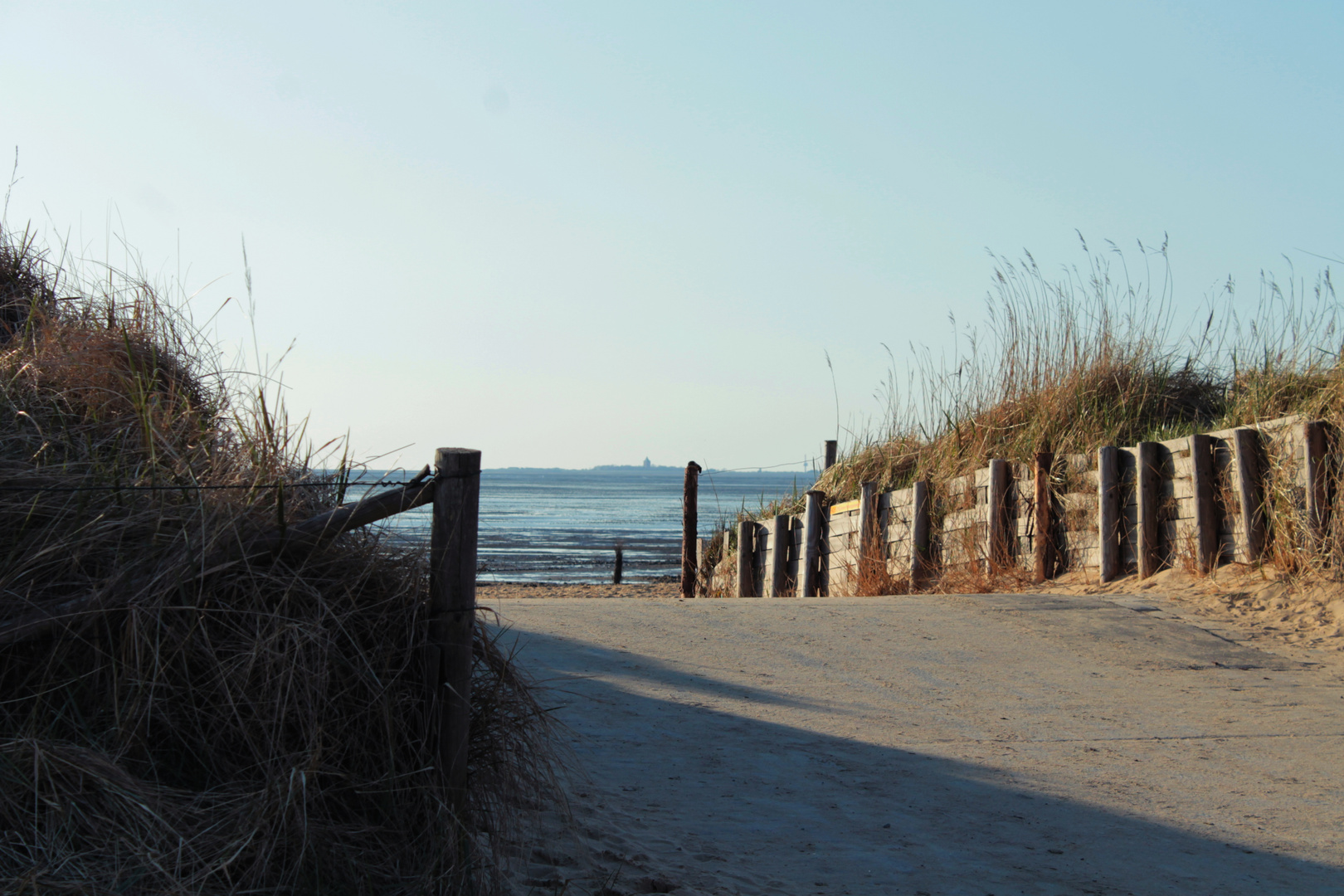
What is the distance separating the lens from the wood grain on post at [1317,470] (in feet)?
24.8

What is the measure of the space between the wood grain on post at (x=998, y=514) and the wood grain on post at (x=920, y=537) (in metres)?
0.92

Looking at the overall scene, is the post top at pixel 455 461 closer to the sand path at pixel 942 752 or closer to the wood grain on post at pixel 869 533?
the sand path at pixel 942 752

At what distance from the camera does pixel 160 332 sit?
4512 millimetres

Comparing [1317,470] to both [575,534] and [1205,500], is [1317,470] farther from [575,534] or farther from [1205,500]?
[575,534]

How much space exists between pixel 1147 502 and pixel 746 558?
23.1ft

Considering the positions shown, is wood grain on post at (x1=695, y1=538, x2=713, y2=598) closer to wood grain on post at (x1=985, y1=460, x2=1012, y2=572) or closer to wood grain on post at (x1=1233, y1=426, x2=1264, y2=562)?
wood grain on post at (x1=985, y1=460, x2=1012, y2=572)

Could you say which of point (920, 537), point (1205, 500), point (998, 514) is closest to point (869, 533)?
point (920, 537)

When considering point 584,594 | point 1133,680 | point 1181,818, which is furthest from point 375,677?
point 584,594

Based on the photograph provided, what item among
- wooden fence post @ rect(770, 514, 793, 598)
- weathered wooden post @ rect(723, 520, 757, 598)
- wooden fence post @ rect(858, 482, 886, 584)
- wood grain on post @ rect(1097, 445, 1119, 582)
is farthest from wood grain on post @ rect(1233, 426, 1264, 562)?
weathered wooden post @ rect(723, 520, 757, 598)

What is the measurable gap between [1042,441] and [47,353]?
30.6 feet

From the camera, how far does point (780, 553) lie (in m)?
14.1

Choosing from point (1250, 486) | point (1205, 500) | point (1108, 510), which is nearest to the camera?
point (1250, 486)

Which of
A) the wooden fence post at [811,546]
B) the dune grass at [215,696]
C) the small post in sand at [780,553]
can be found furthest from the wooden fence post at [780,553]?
the dune grass at [215,696]

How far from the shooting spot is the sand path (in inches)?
147
